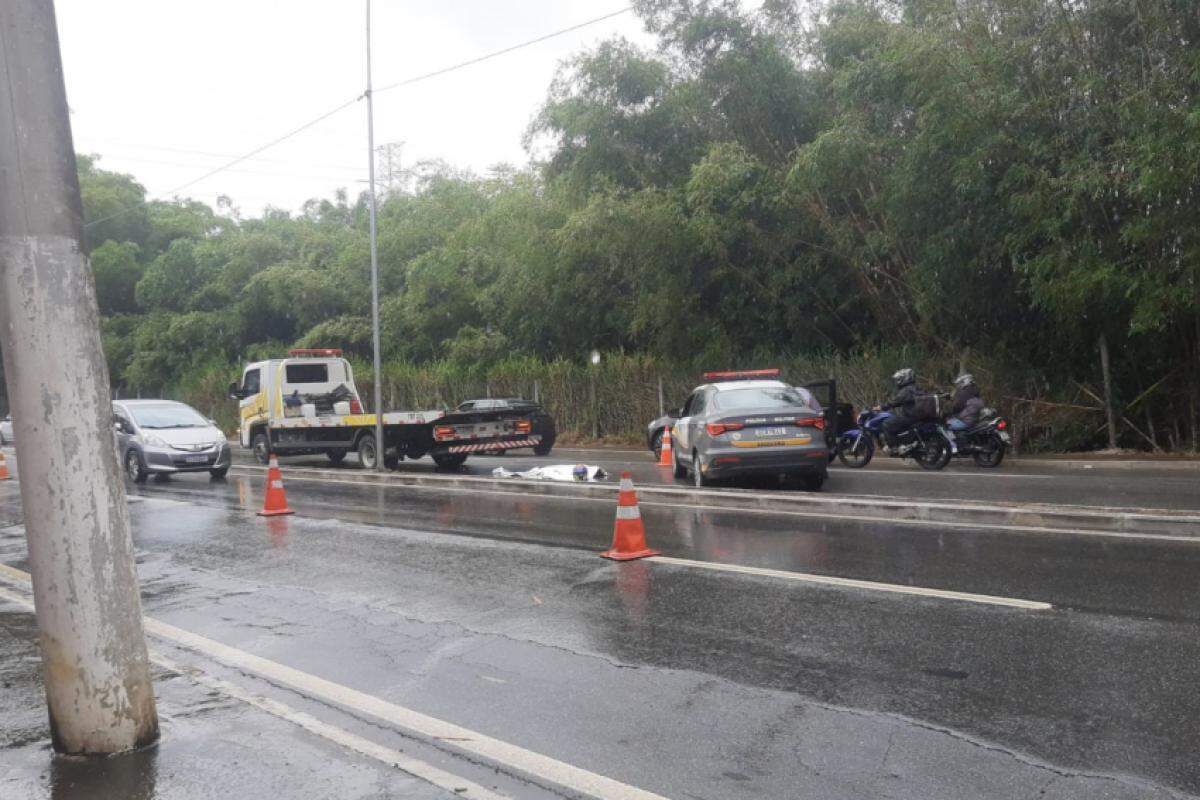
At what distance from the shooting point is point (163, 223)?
59.5m

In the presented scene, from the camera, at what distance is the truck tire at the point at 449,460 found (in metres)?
20.2

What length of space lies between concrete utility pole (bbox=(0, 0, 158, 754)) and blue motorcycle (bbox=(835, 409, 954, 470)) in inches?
568

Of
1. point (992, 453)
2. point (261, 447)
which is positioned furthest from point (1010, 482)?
point (261, 447)

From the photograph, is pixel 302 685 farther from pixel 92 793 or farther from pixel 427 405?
pixel 427 405

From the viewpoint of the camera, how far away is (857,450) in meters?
18.2

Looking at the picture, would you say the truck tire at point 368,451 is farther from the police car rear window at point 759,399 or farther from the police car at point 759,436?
the police car rear window at point 759,399

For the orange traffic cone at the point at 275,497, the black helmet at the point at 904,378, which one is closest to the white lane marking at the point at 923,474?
the black helmet at the point at 904,378

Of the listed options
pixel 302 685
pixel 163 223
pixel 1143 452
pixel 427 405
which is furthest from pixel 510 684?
pixel 163 223

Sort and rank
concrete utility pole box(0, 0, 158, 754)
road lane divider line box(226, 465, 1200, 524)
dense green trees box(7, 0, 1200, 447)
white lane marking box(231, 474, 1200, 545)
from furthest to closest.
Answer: dense green trees box(7, 0, 1200, 447) → road lane divider line box(226, 465, 1200, 524) → white lane marking box(231, 474, 1200, 545) → concrete utility pole box(0, 0, 158, 754)

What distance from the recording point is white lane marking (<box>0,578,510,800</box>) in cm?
422

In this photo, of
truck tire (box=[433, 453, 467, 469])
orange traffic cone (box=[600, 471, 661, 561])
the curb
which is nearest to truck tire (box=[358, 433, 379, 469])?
truck tire (box=[433, 453, 467, 469])

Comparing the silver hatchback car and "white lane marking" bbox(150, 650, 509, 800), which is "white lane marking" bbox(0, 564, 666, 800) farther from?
the silver hatchback car

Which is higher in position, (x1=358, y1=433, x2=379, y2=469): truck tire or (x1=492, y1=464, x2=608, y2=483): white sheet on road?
(x1=358, y1=433, x2=379, y2=469): truck tire

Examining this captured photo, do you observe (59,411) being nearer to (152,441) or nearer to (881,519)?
(881,519)
